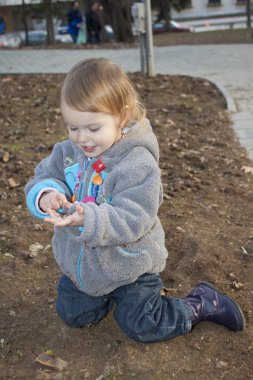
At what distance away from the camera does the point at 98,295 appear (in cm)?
250

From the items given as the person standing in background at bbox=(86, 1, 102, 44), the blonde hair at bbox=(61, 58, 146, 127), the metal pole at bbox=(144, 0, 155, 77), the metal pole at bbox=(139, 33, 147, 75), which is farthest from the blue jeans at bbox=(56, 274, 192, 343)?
the person standing in background at bbox=(86, 1, 102, 44)

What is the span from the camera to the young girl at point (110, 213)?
2.16 m

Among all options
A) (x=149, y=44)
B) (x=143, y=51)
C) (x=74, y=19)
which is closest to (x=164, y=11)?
(x=74, y=19)

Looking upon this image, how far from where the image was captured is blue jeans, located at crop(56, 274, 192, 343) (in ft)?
8.05

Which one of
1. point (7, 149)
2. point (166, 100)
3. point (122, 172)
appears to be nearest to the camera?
point (122, 172)

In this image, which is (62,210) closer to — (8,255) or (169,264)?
(169,264)

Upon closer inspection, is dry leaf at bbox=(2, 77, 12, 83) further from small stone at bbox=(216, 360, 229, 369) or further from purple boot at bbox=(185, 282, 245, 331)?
small stone at bbox=(216, 360, 229, 369)

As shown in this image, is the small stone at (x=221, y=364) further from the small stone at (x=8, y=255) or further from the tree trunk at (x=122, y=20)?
the tree trunk at (x=122, y=20)

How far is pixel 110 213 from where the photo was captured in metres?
2.12

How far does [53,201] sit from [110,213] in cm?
30

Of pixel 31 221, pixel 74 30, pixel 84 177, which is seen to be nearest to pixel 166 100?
pixel 31 221

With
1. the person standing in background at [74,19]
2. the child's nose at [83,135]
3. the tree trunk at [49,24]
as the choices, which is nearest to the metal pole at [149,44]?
the child's nose at [83,135]

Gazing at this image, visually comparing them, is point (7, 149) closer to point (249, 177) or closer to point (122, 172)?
point (249, 177)

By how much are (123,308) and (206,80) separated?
6907 millimetres
